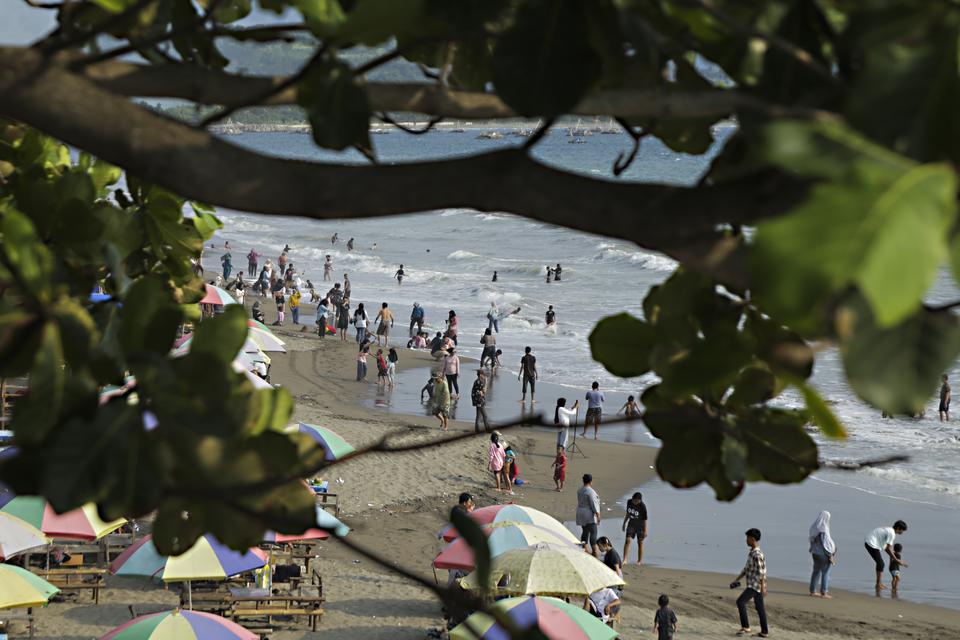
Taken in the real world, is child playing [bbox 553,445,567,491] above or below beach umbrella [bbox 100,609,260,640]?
above

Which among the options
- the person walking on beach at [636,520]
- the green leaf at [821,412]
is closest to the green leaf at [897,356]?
the green leaf at [821,412]

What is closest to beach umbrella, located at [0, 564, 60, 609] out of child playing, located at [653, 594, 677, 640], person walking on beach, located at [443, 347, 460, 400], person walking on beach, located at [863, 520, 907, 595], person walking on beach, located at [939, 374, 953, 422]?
child playing, located at [653, 594, 677, 640]

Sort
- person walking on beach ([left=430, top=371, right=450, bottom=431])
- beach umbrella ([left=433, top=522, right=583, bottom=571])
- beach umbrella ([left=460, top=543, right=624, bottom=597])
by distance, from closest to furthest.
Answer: beach umbrella ([left=460, top=543, right=624, bottom=597]) → beach umbrella ([left=433, top=522, right=583, bottom=571]) → person walking on beach ([left=430, top=371, right=450, bottom=431])

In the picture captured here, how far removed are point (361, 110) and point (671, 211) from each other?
47 centimetres

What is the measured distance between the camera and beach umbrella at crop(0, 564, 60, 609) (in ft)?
30.7

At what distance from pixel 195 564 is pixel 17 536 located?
1742 mm

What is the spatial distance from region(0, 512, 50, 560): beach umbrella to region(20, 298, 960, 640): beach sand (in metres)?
1.35

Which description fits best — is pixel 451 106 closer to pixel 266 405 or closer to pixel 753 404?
pixel 266 405

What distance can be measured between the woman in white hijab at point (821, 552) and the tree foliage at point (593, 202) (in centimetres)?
1292

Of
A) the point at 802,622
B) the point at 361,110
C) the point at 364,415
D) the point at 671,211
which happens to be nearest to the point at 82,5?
the point at 361,110

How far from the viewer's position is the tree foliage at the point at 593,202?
0.97 metres

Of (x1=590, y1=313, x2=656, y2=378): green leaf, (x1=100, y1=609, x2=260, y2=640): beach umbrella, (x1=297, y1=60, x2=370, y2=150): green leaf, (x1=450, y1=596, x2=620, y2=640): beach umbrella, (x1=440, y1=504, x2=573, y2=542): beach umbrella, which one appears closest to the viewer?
(x1=297, y1=60, x2=370, y2=150): green leaf

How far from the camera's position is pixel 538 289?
43094mm

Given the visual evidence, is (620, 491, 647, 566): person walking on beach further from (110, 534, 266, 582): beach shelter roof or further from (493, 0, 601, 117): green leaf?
(493, 0, 601, 117): green leaf
